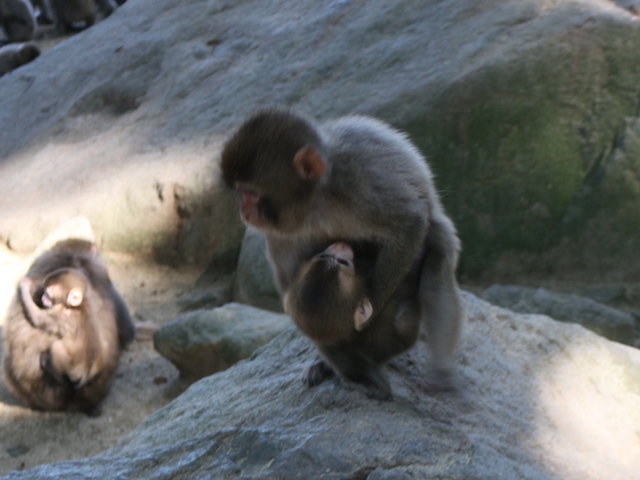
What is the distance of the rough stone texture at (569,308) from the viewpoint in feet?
18.0

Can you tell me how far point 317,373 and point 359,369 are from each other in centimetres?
24

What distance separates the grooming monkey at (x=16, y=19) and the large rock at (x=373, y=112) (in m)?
5.91

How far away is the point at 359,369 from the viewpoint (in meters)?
3.08

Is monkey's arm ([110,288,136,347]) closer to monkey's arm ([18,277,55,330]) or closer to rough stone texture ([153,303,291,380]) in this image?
rough stone texture ([153,303,291,380])

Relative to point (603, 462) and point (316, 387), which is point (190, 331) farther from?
point (603, 462)

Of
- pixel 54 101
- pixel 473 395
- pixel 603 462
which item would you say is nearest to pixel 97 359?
pixel 473 395

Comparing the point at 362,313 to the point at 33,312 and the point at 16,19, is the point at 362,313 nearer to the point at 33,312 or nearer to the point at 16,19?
the point at 33,312

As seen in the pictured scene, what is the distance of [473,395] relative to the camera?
3277mm

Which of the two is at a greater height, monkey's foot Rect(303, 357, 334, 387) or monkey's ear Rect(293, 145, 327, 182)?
monkey's ear Rect(293, 145, 327, 182)

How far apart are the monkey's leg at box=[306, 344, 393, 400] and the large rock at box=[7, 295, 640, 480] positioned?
5 centimetres

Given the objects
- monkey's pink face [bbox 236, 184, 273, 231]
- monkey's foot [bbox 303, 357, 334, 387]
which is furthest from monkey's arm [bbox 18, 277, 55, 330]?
monkey's pink face [bbox 236, 184, 273, 231]

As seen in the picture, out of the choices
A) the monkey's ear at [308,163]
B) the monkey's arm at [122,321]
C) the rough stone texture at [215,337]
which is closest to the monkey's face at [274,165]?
the monkey's ear at [308,163]

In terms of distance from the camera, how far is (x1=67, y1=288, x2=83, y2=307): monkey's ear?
18.2 feet

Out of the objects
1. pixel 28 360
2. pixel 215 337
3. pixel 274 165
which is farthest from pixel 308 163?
pixel 28 360
